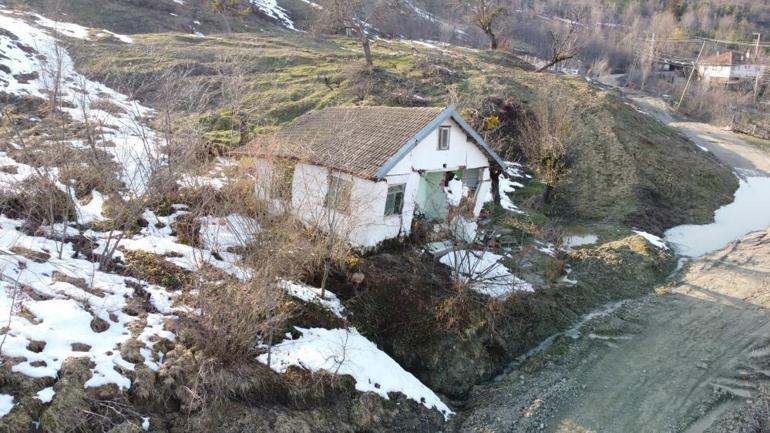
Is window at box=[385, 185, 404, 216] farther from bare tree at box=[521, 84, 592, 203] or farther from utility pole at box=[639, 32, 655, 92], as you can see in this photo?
utility pole at box=[639, 32, 655, 92]

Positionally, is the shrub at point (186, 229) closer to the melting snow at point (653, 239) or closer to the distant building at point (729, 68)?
the melting snow at point (653, 239)

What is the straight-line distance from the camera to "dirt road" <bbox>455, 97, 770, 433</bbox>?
13.0 meters

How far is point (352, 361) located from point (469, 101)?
89.4 feet

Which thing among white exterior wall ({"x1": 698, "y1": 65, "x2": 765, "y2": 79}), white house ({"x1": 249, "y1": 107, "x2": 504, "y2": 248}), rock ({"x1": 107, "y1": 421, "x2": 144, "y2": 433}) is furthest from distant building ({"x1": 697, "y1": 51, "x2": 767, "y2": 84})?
rock ({"x1": 107, "y1": 421, "x2": 144, "y2": 433})

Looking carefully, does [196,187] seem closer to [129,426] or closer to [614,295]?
[129,426]

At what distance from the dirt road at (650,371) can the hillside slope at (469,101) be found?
889 cm

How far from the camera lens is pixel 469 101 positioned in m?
37.1

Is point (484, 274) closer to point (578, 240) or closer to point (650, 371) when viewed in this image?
point (650, 371)

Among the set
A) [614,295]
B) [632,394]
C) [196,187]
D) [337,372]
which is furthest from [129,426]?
[614,295]

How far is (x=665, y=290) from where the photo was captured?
2058 centimetres

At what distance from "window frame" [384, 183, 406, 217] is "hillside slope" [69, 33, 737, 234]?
10.9 metres

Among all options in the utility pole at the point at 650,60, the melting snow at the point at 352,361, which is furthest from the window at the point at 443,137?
the utility pole at the point at 650,60

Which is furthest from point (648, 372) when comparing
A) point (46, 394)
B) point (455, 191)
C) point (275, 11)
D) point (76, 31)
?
point (275, 11)

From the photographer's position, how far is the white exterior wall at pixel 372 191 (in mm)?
15914
